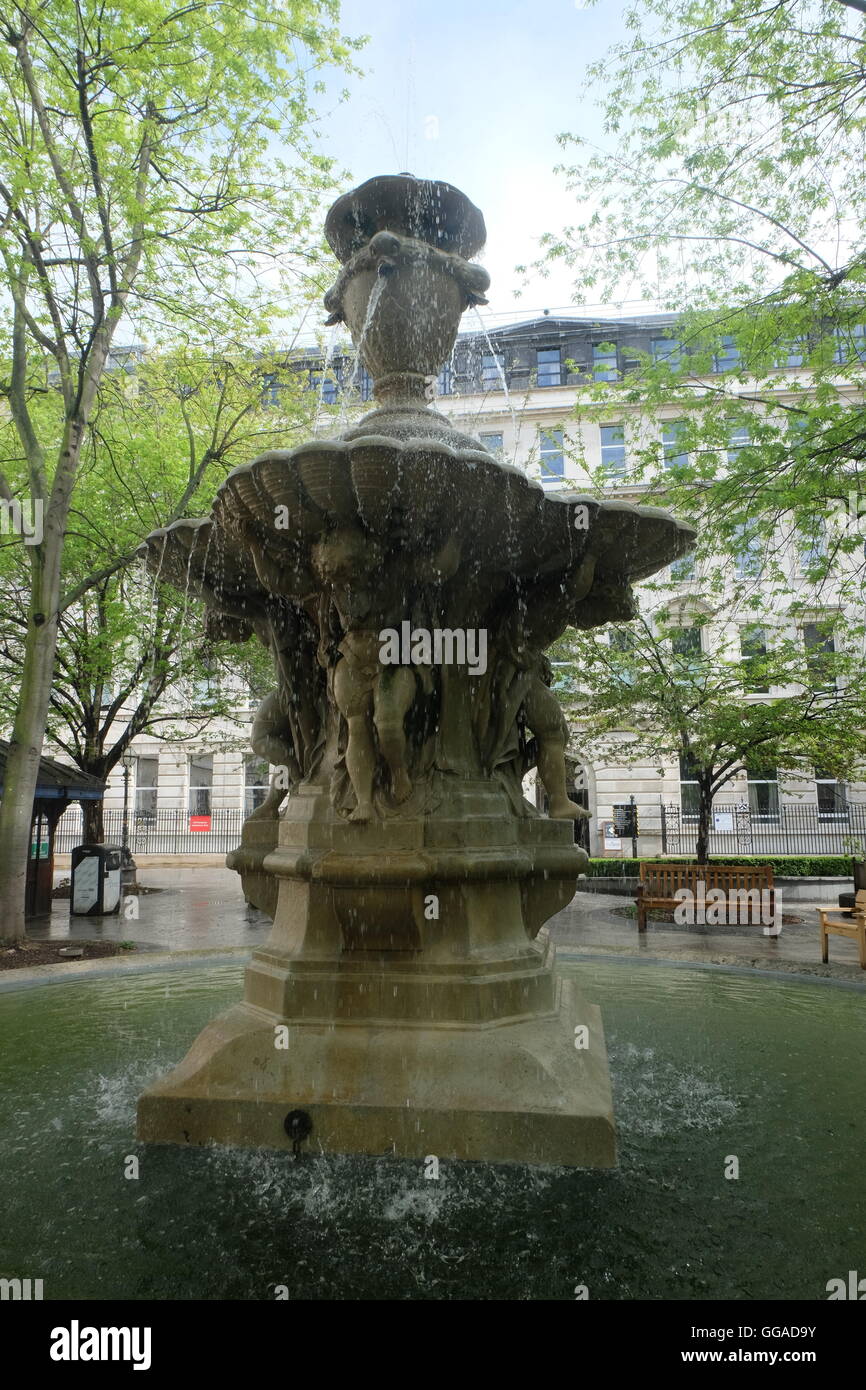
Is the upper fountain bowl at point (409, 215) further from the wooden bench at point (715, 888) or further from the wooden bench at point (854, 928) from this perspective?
the wooden bench at point (715, 888)

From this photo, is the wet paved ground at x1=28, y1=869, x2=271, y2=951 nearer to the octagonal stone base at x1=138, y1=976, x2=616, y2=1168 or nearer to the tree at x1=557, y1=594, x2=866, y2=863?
the octagonal stone base at x1=138, y1=976, x2=616, y2=1168

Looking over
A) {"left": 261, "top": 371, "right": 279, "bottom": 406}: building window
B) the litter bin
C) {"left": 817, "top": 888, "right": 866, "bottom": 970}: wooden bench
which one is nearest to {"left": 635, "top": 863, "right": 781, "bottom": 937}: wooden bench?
{"left": 817, "top": 888, "right": 866, "bottom": 970}: wooden bench

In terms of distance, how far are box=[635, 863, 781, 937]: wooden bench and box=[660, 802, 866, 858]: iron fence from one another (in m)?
14.2

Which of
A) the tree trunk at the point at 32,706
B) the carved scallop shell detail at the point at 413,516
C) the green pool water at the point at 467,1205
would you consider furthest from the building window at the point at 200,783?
the carved scallop shell detail at the point at 413,516

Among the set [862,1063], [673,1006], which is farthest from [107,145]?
[862,1063]

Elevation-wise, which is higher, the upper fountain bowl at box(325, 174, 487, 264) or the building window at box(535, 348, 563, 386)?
the building window at box(535, 348, 563, 386)

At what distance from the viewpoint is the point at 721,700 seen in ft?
50.6

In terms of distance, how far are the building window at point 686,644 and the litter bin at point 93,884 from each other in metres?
10.7

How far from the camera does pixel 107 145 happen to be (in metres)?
11.3

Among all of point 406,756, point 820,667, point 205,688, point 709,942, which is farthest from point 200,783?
point 406,756

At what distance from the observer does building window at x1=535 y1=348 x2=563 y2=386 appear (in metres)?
31.0

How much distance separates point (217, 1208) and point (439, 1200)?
2.73 ft

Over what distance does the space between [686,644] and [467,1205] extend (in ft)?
53.8
